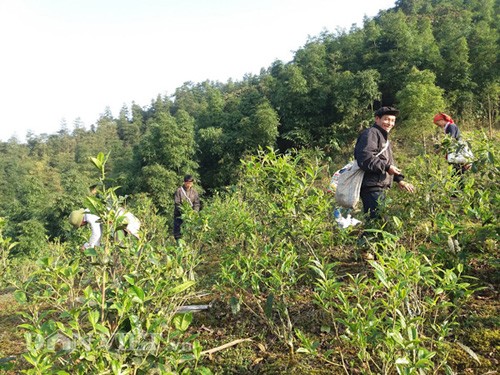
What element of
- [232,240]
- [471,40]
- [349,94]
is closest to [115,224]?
[232,240]

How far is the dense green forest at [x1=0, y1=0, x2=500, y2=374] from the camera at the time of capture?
1.66 meters

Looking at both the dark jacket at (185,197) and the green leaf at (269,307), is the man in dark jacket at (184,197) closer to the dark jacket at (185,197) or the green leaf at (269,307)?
the dark jacket at (185,197)

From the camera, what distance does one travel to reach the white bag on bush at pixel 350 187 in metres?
3.45

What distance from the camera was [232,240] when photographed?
4355 mm

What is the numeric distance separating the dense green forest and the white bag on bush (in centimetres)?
22

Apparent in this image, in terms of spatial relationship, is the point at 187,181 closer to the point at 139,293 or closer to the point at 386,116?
the point at 386,116

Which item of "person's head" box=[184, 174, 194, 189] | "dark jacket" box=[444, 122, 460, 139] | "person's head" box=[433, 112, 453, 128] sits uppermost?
"person's head" box=[433, 112, 453, 128]

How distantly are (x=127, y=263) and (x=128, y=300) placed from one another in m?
0.95

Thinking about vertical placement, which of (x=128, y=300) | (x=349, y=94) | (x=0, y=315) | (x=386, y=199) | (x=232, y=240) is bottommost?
(x=349, y=94)

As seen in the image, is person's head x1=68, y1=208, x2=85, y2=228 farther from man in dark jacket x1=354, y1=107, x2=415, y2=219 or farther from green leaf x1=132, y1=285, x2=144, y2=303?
green leaf x1=132, y1=285, x2=144, y2=303

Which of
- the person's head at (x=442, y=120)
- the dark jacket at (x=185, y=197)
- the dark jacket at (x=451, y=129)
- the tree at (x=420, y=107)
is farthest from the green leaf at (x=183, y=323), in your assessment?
the tree at (x=420, y=107)

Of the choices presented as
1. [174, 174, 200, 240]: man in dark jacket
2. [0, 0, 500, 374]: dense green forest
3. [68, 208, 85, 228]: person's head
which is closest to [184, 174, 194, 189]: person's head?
[174, 174, 200, 240]: man in dark jacket

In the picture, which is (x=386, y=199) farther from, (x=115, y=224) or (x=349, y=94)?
(x=349, y=94)

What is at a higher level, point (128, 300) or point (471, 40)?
point (128, 300)
